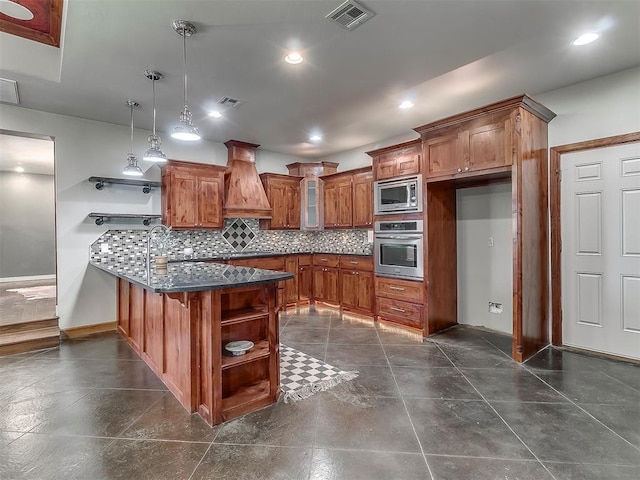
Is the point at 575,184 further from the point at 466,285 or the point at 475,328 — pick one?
the point at 475,328

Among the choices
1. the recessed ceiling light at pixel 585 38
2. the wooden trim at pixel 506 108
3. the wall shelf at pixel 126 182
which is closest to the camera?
the recessed ceiling light at pixel 585 38

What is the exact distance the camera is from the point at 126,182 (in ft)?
A: 14.5

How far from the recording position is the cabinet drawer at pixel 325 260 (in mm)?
5420

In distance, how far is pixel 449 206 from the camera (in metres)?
4.30

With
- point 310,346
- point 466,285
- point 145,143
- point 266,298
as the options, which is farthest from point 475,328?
point 145,143

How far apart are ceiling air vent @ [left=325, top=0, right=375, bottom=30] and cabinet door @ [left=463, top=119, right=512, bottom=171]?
1.80 m

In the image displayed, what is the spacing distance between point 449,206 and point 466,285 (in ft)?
3.67

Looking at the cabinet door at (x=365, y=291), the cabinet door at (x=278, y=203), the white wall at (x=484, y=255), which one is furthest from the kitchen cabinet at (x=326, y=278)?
the white wall at (x=484, y=255)

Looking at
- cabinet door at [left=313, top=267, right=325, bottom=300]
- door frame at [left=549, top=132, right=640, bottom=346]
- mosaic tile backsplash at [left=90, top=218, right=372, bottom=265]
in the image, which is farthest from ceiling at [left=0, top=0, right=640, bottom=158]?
cabinet door at [left=313, top=267, right=325, bottom=300]

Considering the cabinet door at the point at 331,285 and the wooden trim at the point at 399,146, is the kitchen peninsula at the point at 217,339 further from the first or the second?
the cabinet door at the point at 331,285

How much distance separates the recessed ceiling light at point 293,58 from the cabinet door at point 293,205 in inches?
123

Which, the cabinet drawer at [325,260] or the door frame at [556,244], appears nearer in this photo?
the door frame at [556,244]

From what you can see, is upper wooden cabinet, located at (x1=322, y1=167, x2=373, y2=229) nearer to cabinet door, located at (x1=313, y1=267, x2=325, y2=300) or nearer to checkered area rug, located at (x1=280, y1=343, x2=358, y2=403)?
cabinet door, located at (x1=313, y1=267, x2=325, y2=300)

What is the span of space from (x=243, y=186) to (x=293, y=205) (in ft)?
3.42
